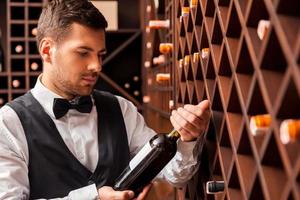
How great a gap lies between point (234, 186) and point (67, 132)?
688 millimetres

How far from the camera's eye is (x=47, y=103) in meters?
1.54

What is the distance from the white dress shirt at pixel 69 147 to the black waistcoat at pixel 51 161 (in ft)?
0.08

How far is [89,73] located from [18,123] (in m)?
0.28

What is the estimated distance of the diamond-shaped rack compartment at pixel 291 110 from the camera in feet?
2.26

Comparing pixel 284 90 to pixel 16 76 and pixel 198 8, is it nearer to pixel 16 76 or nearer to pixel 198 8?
pixel 198 8

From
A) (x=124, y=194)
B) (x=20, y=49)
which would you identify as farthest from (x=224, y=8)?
(x=20, y=49)

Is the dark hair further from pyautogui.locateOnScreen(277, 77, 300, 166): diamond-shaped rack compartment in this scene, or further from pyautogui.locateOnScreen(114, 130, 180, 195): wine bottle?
pyautogui.locateOnScreen(277, 77, 300, 166): diamond-shaped rack compartment

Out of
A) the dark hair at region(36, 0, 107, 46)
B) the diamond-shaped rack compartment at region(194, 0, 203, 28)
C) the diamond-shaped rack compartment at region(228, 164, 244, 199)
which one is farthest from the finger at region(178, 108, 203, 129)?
the dark hair at region(36, 0, 107, 46)

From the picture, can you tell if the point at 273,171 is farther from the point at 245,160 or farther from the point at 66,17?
the point at 66,17

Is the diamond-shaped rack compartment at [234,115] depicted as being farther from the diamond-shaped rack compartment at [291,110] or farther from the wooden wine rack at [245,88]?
the diamond-shaped rack compartment at [291,110]

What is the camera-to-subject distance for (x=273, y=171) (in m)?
0.81

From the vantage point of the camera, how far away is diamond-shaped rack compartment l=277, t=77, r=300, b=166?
2.26 feet

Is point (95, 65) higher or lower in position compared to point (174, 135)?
higher

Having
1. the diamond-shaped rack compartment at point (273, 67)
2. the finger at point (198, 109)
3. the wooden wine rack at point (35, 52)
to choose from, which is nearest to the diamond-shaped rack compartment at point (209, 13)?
the finger at point (198, 109)
